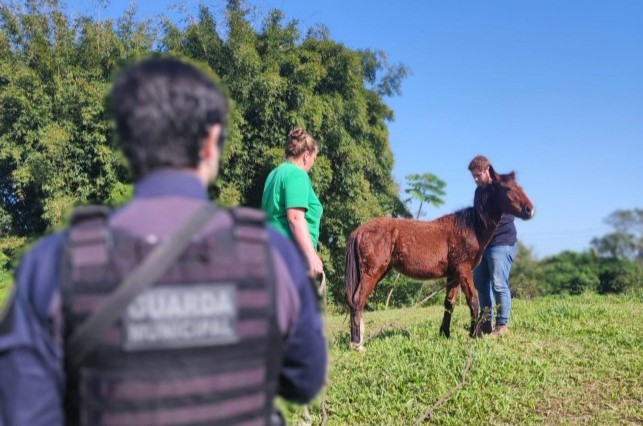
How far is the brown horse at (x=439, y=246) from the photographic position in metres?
7.81

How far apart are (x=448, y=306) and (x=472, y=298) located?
335mm

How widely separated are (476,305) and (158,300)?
6878 millimetres

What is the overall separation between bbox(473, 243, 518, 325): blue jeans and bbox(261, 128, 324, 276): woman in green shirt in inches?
149

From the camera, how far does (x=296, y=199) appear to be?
4.66 meters

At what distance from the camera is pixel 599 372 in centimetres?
633

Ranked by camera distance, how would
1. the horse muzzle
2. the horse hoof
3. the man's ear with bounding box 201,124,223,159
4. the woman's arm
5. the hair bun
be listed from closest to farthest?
1. the man's ear with bounding box 201,124,223,159
2. the woman's arm
3. the hair bun
4. the horse hoof
5. the horse muzzle

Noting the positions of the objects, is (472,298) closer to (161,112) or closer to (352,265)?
(352,265)

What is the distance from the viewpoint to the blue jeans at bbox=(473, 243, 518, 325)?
7.95 m

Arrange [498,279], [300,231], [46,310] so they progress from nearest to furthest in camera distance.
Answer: [46,310]
[300,231]
[498,279]

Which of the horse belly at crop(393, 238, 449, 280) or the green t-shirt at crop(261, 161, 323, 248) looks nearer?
the green t-shirt at crop(261, 161, 323, 248)

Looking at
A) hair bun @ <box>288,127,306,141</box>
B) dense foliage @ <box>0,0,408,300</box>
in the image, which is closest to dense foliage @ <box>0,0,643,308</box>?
dense foliage @ <box>0,0,408,300</box>

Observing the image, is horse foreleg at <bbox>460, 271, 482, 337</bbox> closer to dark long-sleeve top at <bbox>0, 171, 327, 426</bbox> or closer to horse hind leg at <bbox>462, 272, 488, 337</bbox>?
horse hind leg at <bbox>462, 272, 488, 337</bbox>

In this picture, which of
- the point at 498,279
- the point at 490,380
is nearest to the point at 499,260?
the point at 498,279

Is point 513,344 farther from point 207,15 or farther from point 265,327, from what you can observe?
point 207,15
